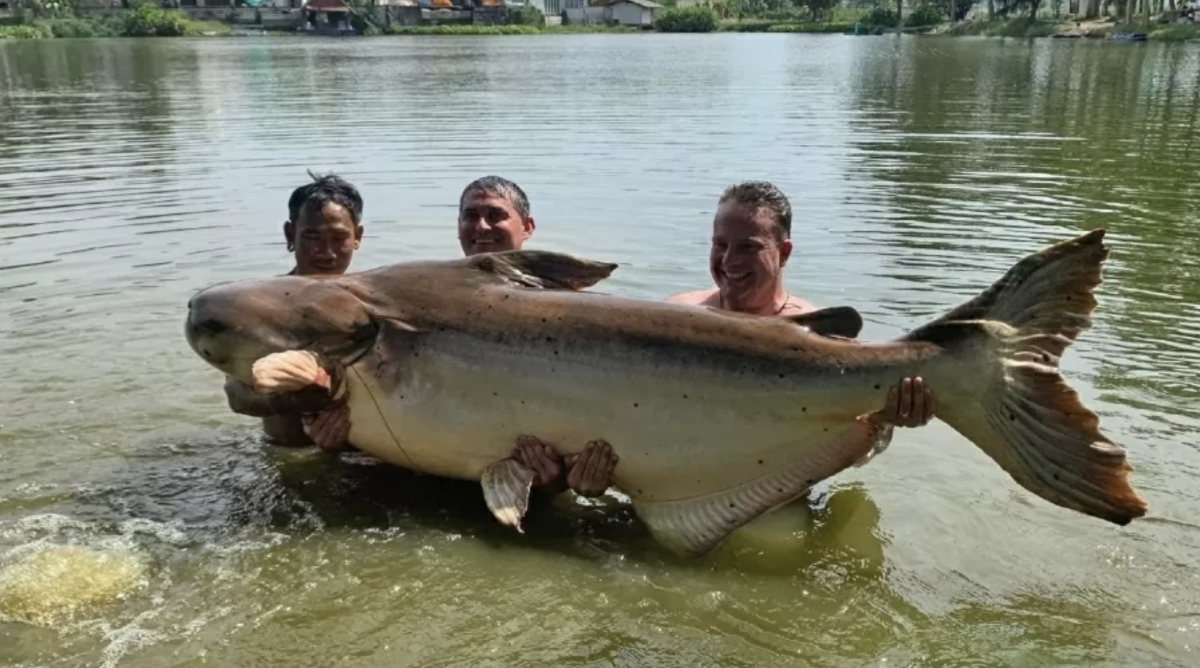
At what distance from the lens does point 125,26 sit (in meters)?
82.6

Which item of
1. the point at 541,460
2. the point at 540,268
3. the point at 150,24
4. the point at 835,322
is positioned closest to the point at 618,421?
the point at 541,460

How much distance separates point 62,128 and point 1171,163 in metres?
18.3

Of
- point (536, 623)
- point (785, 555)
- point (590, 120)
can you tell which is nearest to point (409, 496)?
point (536, 623)

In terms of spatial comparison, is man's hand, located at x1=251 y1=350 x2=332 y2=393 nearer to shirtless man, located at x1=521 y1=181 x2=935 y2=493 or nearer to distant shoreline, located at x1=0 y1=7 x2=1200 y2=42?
shirtless man, located at x1=521 y1=181 x2=935 y2=493

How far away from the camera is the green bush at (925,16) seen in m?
106

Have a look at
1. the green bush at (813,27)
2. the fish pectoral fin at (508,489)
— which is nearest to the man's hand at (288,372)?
the fish pectoral fin at (508,489)

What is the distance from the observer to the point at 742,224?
4.70 metres

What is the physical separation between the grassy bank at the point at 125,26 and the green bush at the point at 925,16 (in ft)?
220

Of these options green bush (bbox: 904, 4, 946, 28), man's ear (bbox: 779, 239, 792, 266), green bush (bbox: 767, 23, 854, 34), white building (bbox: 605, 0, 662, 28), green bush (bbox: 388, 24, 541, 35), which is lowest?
man's ear (bbox: 779, 239, 792, 266)

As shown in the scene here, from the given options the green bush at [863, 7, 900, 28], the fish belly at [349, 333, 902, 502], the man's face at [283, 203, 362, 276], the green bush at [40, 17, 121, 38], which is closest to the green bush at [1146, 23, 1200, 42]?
the green bush at [863, 7, 900, 28]

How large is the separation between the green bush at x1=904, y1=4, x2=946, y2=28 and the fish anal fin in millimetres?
109995

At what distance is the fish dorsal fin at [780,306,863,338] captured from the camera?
3807 millimetres

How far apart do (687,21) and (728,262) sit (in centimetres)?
12178

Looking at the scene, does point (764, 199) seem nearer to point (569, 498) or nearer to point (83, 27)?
point (569, 498)
